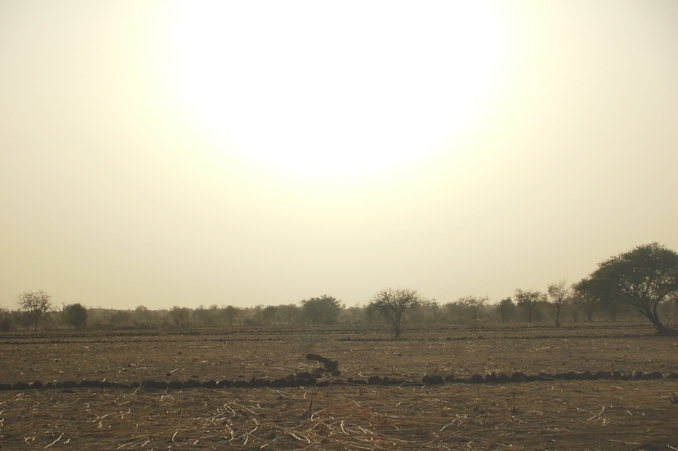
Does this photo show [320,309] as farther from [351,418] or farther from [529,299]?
[351,418]

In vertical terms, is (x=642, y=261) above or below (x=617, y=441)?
above

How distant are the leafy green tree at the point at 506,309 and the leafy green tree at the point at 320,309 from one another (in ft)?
101

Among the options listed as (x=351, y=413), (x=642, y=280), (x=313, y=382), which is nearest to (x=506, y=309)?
(x=642, y=280)

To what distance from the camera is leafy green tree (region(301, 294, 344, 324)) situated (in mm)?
102312

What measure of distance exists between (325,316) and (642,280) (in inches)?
2529

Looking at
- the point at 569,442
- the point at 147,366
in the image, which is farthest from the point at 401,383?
the point at 147,366

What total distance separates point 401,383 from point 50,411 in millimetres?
10023

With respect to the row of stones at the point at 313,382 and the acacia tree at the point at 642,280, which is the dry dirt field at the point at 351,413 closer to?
the row of stones at the point at 313,382

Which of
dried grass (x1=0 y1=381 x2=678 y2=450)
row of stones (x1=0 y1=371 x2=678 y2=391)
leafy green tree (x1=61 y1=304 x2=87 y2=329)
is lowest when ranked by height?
dried grass (x1=0 y1=381 x2=678 y2=450)

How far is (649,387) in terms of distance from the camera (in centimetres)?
1600

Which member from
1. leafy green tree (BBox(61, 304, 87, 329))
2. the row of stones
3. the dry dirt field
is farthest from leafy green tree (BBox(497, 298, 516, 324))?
the row of stones

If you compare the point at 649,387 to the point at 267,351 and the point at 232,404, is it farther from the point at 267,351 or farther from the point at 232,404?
the point at 267,351

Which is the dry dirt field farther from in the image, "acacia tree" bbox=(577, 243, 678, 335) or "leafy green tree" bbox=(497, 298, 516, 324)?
"leafy green tree" bbox=(497, 298, 516, 324)

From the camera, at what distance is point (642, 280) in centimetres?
4628
